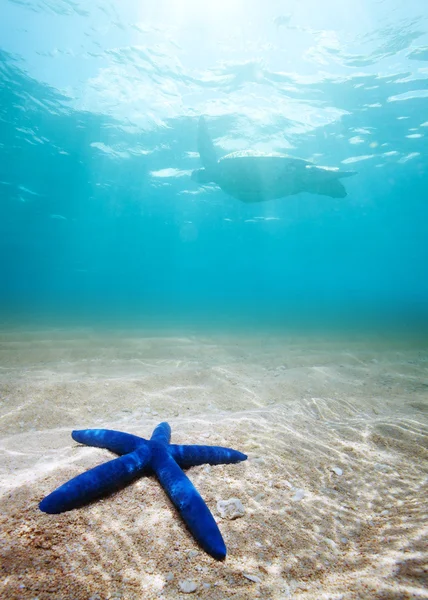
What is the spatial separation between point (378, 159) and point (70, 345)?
97.7ft

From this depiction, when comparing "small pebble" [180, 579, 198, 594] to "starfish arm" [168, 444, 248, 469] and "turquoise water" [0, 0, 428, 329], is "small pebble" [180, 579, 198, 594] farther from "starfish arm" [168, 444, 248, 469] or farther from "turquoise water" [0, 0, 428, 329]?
"turquoise water" [0, 0, 428, 329]

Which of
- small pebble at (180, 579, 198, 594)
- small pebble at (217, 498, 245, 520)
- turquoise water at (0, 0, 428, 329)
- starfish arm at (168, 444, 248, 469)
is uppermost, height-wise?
turquoise water at (0, 0, 428, 329)

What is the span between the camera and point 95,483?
1814 mm

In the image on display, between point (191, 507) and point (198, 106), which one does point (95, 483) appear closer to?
point (191, 507)

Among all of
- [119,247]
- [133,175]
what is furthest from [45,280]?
[133,175]

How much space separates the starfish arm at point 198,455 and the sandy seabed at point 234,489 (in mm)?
101

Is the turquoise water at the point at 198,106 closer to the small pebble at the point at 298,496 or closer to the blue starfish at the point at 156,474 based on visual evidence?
the blue starfish at the point at 156,474

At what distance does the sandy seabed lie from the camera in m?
1.43

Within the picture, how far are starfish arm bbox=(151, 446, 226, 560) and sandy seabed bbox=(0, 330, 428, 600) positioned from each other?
106mm

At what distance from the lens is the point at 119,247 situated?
2945 inches

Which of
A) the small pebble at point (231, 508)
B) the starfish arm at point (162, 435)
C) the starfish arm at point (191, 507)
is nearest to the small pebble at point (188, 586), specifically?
the starfish arm at point (191, 507)

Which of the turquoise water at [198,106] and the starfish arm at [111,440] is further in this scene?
the turquoise water at [198,106]

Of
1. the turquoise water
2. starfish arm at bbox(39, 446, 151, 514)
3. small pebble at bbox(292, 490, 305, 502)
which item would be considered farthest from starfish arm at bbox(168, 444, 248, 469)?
the turquoise water

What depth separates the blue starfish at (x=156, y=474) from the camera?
163 cm
